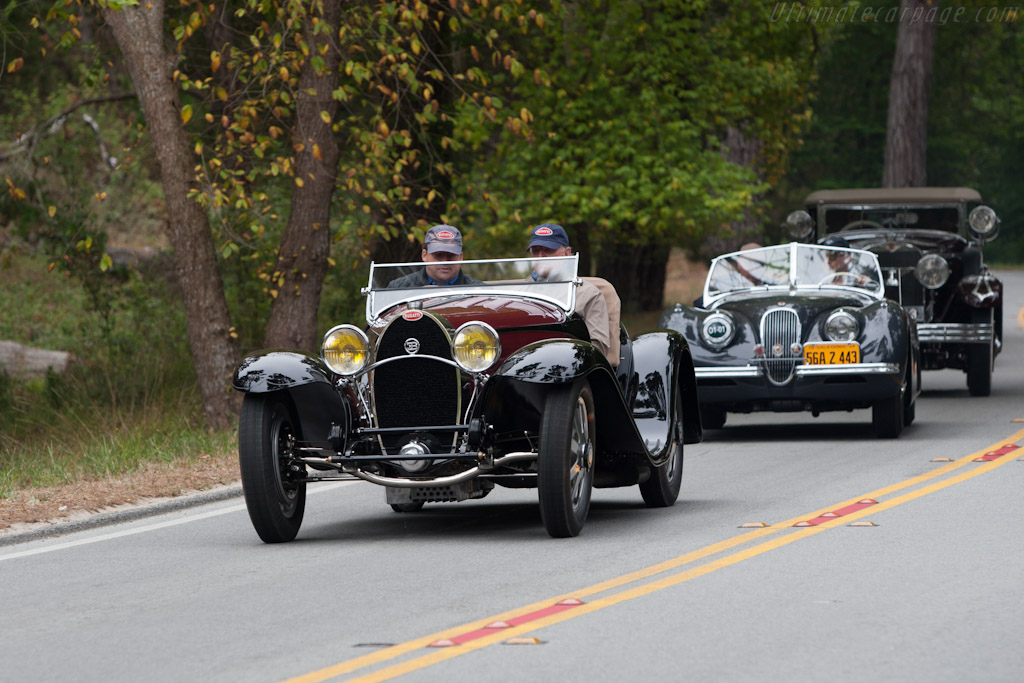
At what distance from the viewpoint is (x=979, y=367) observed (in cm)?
1773

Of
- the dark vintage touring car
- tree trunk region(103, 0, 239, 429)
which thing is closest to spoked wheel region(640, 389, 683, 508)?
tree trunk region(103, 0, 239, 429)

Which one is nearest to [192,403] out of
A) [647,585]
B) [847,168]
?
[647,585]

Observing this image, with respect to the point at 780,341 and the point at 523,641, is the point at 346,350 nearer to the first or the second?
the point at 523,641

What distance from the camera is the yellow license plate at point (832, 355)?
44.3ft

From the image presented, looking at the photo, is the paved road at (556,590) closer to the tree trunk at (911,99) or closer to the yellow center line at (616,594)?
the yellow center line at (616,594)

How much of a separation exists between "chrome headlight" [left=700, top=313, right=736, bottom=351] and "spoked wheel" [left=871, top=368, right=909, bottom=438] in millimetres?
1380

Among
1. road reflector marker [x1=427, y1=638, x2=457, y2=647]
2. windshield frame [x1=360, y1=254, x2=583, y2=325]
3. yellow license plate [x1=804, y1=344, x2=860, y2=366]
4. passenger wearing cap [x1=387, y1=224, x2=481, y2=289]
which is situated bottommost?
road reflector marker [x1=427, y1=638, x2=457, y2=647]

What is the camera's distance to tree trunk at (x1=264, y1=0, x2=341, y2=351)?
15180 millimetres

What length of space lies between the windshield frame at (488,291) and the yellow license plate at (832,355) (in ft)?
15.3

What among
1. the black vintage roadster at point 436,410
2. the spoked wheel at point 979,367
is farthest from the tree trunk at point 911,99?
the black vintage roadster at point 436,410

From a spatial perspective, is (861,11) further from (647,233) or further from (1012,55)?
(647,233)

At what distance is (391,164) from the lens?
55.9 ft

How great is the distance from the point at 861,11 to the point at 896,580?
1589 inches

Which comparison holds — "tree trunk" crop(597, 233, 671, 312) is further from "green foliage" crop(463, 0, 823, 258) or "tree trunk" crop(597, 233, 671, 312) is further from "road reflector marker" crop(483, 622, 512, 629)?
"road reflector marker" crop(483, 622, 512, 629)
